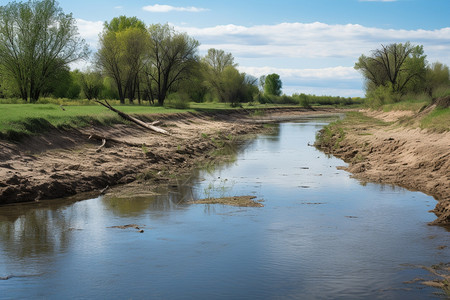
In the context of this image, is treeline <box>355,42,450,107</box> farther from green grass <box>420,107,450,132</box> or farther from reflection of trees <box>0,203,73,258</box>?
reflection of trees <box>0,203,73,258</box>

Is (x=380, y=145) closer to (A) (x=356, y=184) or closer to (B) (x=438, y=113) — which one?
(B) (x=438, y=113)

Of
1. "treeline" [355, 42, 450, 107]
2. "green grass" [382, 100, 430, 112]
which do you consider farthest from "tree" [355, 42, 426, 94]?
"green grass" [382, 100, 430, 112]

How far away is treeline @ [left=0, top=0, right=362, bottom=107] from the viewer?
161 ft

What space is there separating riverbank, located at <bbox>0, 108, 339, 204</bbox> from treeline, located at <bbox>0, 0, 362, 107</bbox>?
2697cm

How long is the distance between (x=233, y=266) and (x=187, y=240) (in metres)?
1.67

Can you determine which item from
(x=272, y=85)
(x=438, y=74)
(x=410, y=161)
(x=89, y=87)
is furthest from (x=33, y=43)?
(x=272, y=85)

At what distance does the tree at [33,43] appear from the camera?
48.6 m

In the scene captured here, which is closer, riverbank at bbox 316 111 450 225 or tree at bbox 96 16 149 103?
riverbank at bbox 316 111 450 225

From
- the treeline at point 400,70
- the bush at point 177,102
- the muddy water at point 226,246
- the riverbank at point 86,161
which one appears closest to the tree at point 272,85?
the treeline at point 400,70

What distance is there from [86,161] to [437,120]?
14.8m

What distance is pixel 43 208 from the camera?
12.0 metres

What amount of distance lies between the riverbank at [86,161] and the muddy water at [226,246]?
1005mm

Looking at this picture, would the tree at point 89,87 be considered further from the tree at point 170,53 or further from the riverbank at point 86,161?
the riverbank at point 86,161

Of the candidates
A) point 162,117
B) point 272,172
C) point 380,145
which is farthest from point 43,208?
point 162,117
